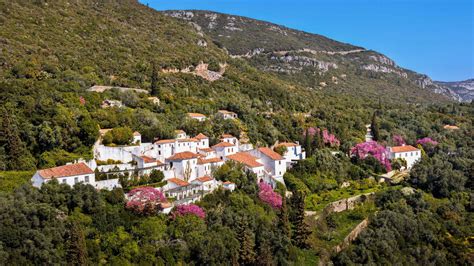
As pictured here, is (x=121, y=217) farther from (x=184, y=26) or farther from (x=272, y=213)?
(x=184, y=26)

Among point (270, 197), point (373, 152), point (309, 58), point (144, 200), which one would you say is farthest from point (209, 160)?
point (309, 58)

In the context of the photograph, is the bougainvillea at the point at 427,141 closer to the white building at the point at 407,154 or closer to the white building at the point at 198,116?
the white building at the point at 407,154

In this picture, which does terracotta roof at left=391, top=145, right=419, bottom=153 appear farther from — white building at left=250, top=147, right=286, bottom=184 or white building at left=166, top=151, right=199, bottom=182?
white building at left=166, top=151, right=199, bottom=182

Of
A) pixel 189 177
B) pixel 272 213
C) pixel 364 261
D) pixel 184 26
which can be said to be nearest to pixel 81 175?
pixel 189 177

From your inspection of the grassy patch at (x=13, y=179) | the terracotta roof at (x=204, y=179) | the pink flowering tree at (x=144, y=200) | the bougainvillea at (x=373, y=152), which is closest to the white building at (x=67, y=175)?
the grassy patch at (x=13, y=179)

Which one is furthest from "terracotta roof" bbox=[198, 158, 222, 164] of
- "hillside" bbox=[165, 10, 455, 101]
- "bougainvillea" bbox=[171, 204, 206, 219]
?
"hillside" bbox=[165, 10, 455, 101]

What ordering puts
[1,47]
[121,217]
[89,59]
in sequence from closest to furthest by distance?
1. [121,217]
2. [1,47]
3. [89,59]
